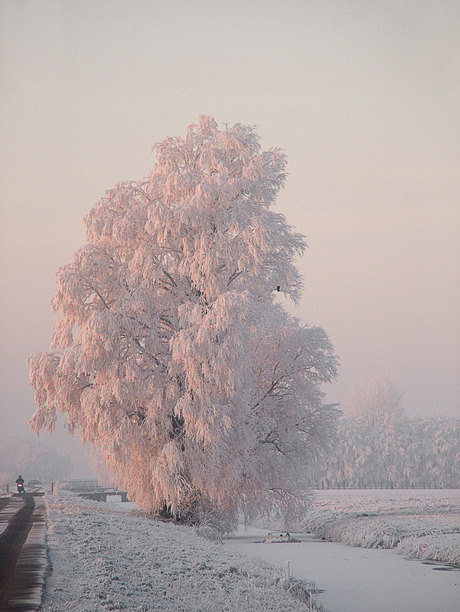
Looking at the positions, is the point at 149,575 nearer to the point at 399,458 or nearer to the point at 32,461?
the point at 399,458

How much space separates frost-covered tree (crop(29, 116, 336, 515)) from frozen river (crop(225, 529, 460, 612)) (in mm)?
2349

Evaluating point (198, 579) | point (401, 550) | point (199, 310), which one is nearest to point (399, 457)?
point (401, 550)

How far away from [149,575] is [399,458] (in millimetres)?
61993

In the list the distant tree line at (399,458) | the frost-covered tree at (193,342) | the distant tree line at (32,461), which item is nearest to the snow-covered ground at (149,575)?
the frost-covered tree at (193,342)

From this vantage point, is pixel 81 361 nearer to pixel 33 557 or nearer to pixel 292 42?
pixel 33 557

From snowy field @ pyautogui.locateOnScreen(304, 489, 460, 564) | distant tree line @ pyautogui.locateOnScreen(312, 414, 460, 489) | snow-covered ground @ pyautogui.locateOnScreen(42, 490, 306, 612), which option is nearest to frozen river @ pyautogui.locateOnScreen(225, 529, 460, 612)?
snowy field @ pyautogui.locateOnScreen(304, 489, 460, 564)

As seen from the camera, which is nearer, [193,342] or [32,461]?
[193,342]

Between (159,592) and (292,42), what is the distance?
13786 mm

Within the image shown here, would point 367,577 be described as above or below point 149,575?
below

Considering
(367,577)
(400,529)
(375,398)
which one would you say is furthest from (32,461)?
(367,577)

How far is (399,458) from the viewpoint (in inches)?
2763

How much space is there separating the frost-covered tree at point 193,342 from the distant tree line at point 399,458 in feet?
155

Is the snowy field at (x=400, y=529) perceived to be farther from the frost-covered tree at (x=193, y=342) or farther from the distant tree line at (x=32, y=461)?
the distant tree line at (x=32, y=461)

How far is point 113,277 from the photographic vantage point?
22.7 m
